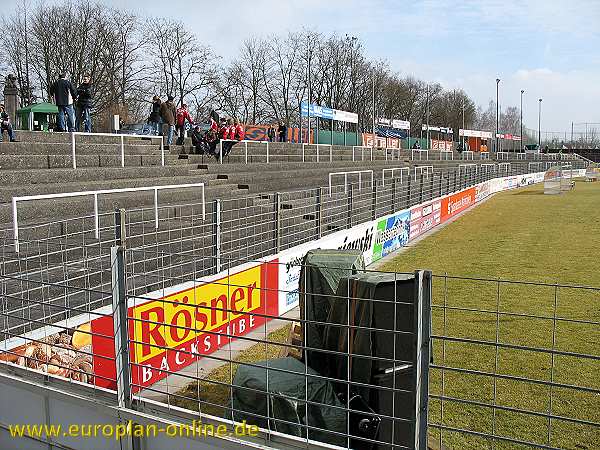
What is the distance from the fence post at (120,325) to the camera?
3.63 meters

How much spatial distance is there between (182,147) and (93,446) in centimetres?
1273

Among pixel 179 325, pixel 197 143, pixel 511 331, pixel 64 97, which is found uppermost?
pixel 64 97

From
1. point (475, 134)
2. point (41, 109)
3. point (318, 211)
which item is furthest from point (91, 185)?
point (475, 134)

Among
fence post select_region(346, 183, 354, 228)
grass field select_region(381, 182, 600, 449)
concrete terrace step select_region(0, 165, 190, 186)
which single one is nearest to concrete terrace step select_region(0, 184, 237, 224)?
concrete terrace step select_region(0, 165, 190, 186)

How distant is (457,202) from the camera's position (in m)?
26.7

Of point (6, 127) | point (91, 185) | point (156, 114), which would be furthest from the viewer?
point (156, 114)

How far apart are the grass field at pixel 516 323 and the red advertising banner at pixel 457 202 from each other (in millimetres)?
2556

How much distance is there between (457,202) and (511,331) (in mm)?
19286

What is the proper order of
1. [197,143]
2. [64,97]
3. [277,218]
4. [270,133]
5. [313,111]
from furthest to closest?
[270,133] → [313,111] → [197,143] → [64,97] → [277,218]

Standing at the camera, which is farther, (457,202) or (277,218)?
(457,202)

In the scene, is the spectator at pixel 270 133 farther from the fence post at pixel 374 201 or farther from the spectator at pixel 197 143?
the fence post at pixel 374 201

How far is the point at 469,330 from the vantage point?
8031 millimetres

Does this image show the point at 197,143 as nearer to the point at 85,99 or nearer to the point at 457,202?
the point at 85,99

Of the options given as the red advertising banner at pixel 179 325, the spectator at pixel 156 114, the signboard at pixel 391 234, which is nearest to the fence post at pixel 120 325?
the red advertising banner at pixel 179 325
